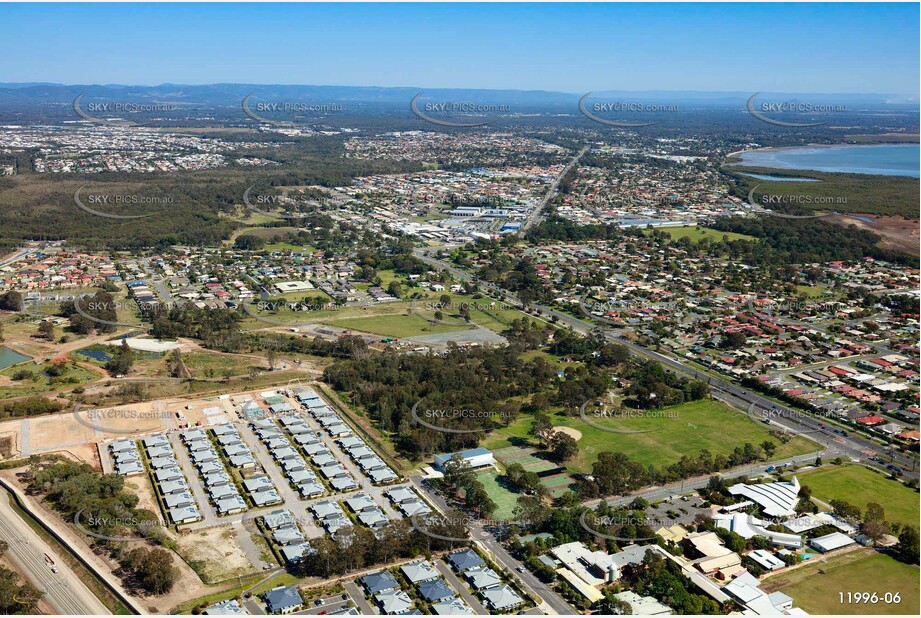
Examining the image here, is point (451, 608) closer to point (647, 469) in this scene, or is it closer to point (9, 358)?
point (647, 469)

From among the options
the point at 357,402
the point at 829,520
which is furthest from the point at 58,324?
the point at 829,520

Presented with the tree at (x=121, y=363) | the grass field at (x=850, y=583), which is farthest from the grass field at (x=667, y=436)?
the tree at (x=121, y=363)

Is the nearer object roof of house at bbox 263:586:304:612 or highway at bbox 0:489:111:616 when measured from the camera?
roof of house at bbox 263:586:304:612

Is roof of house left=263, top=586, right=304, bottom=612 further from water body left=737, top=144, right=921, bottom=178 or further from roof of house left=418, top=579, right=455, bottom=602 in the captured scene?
water body left=737, top=144, right=921, bottom=178

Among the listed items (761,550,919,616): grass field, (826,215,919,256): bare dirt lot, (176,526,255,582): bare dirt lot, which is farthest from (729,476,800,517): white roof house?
(826,215,919,256): bare dirt lot

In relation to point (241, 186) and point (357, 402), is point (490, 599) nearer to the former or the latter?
point (357, 402)

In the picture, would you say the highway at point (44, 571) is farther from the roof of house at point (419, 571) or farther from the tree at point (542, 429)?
the tree at point (542, 429)

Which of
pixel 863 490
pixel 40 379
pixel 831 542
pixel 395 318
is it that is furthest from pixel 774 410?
pixel 40 379
